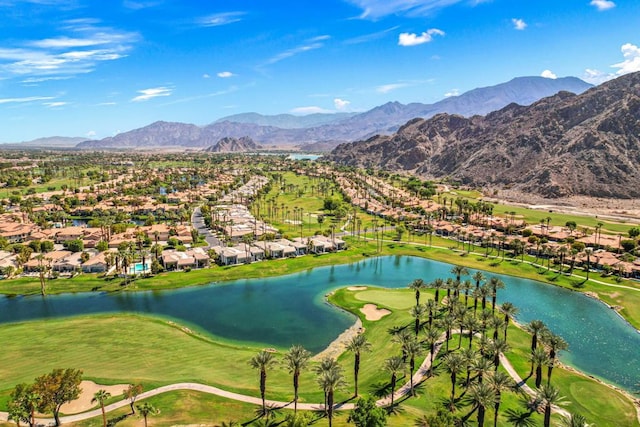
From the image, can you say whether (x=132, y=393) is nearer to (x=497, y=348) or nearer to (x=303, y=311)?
(x=303, y=311)

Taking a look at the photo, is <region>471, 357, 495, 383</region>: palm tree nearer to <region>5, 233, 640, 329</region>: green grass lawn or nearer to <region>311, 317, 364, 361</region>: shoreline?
<region>311, 317, 364, 361</region>: shoreline

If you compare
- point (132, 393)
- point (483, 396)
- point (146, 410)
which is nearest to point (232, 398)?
point (146, 410)

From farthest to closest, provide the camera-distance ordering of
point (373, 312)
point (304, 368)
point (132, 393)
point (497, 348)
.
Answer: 1. point (373, 312)
2. point (497, 348)
3. point (132, 393)
4. point (304, 368)

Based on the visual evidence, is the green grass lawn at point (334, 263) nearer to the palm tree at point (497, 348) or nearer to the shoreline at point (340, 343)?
the shoreline at point (340, 343)

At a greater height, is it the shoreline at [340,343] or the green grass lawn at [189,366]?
the green grass lawn at [189,366]

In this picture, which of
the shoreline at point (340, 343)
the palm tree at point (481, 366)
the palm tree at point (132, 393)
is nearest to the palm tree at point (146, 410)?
the palm tree at point (132, 393)
